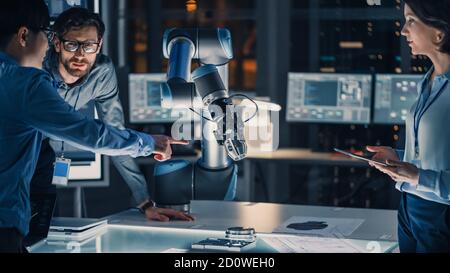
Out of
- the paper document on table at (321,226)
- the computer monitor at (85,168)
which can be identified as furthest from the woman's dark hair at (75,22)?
the computer monitor at (85,168)

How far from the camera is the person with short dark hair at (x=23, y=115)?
2164 mm

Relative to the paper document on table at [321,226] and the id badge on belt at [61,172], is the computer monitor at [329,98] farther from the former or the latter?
the id badge on belt at [61,172]

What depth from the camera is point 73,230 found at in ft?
8.91

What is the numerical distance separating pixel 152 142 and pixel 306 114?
150 inches

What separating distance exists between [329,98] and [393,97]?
0.46 m

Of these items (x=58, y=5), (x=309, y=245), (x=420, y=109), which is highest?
(x=58, y=5)

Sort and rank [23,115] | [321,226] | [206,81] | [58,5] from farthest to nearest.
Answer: [58,5] → [321,226] → [206,81] → [23,115]

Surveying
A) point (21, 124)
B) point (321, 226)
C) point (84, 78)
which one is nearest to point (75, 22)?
point (84, 78)

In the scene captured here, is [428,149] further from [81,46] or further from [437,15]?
[81,46]

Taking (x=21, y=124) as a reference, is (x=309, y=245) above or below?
below

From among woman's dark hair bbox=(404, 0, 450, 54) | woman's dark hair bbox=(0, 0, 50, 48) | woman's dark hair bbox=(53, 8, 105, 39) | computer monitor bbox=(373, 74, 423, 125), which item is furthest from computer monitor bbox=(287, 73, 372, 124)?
woman's dark hair bbox=(0, 0, 50, 48)

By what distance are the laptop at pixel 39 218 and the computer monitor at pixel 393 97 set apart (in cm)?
375

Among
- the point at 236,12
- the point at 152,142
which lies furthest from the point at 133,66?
Result: the point at 152,142

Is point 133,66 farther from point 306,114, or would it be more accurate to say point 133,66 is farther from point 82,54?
point 82,54
